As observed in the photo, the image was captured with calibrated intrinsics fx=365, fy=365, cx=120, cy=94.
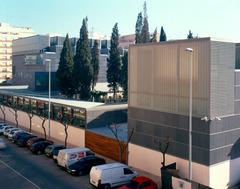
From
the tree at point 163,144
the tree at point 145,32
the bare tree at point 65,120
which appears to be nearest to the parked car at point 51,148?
the bare tree at point 65,120

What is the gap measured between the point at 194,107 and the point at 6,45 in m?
130

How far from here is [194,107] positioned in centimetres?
2284

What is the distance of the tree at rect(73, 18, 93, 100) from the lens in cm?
5312

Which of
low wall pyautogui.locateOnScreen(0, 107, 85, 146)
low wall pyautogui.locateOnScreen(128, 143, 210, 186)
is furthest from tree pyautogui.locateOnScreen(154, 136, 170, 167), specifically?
low wall pyautogui.locateOnScreen(0, 107, 85, 146)

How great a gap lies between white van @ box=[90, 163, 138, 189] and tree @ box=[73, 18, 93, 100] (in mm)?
30232

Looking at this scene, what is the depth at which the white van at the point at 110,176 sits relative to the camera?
75.7ft

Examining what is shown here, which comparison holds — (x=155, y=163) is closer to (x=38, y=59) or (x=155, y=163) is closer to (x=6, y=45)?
(x=38, y=59)

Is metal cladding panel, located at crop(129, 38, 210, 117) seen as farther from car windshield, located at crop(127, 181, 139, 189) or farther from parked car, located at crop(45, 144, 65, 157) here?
parked car, located at crop(45, 144, 65, 157)

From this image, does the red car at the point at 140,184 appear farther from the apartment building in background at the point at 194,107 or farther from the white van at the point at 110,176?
the apartment building in background at the point at 194,107

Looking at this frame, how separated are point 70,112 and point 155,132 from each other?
12.8m

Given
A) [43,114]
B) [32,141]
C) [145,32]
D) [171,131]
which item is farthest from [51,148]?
[145,32]

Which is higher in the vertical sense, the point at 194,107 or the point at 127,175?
the point at 194,107

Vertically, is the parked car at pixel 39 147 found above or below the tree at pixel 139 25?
below

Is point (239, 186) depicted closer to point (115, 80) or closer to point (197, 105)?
point (197, 105)
